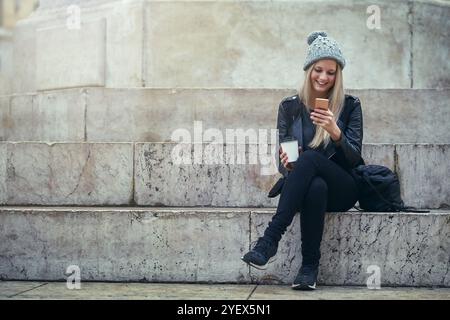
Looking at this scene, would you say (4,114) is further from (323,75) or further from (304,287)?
(304,287)

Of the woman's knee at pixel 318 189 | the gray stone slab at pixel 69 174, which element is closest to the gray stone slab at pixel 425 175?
the woman's knee at pixel 318 189

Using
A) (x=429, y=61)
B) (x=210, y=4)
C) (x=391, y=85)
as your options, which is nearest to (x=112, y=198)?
(x=210, y=4)

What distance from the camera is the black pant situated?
5285mm

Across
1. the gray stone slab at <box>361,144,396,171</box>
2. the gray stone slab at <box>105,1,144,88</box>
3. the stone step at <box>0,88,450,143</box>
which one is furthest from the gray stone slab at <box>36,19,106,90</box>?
the gray stone slab at <box>361,144,396,171</box>

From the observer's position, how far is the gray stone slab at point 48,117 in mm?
7699

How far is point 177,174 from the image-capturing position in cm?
633

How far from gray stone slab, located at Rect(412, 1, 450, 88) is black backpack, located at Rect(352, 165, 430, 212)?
118 inches

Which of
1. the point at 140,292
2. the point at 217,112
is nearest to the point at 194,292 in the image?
the point at 140,292

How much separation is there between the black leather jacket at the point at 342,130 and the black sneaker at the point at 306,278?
0.75 meters

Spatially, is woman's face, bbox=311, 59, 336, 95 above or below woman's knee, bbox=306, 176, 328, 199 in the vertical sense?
above

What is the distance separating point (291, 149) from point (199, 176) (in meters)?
1.06

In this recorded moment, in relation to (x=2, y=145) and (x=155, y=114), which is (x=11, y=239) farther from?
(x=155, y=114)

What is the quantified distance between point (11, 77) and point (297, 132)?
520 cm

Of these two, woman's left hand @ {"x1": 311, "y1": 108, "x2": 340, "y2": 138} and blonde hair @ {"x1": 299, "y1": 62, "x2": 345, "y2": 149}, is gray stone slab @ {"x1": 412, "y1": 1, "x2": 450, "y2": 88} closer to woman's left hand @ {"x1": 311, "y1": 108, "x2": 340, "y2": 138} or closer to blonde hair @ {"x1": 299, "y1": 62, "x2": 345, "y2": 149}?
blonde hair @ {"x1": 299, "y1": 62, "x2": 345, "y2": 149}
